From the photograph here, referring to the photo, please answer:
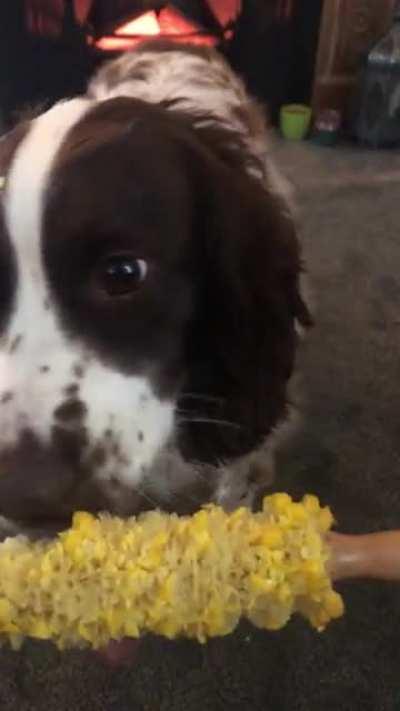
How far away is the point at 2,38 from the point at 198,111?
1879 mm

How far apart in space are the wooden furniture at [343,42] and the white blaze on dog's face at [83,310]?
2.53 meters

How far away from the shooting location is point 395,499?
1771mm

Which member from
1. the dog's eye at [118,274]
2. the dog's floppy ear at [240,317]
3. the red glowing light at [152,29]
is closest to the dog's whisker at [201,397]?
the dog's floppy ear at [240,317]

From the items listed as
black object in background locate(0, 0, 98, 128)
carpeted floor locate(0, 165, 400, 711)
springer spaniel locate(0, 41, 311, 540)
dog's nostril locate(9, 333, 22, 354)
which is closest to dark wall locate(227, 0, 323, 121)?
black object in background locate(0, 0, 98, 128)

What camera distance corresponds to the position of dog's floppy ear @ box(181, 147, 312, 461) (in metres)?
1.35

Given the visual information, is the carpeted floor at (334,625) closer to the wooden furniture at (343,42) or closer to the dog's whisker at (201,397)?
the dog's whisker at (201,397)

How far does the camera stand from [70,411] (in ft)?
3.62

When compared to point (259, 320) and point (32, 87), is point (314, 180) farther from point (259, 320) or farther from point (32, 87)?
point (259, 320)

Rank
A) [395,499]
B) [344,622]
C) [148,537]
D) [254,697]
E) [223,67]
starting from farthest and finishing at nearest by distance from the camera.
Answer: [223,67] → [395,499] → [344,622] → [254,697] → [148,537]

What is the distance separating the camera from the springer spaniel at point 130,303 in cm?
111

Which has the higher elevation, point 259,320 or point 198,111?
point 198,111

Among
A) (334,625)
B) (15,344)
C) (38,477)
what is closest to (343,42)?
(334,625)

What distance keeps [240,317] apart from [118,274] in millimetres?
316

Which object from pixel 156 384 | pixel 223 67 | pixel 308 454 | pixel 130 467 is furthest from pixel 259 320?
pixel 223 67
